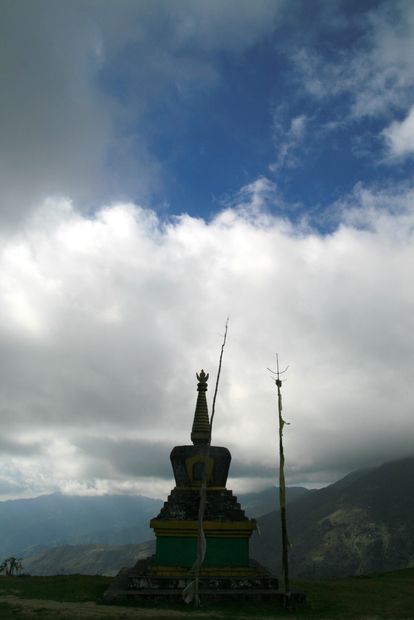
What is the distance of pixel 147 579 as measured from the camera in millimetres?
18359

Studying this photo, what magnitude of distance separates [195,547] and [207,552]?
63cm

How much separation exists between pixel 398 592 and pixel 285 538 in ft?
32.7

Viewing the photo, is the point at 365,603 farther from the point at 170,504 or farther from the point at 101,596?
the point at 101,596

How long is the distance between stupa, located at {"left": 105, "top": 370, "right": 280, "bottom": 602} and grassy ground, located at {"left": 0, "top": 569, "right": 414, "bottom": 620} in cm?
91

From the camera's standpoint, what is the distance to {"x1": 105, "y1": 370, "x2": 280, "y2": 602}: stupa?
59.7 feet

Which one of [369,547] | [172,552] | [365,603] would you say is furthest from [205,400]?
[369,547]

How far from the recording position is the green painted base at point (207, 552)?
20766 millimetres

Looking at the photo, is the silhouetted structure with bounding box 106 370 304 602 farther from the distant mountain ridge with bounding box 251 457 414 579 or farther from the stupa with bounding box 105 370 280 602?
the distant mountain ridge with bounding box 251 457 414 579

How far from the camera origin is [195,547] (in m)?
20.8

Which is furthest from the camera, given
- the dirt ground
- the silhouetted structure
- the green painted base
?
the green painted base

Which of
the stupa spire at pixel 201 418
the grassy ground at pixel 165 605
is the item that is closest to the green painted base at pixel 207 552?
Answer: the grassy ground at pixel 165 605

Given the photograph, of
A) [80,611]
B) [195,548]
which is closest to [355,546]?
[195,548]

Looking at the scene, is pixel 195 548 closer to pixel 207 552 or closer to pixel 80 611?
pixel 207 552

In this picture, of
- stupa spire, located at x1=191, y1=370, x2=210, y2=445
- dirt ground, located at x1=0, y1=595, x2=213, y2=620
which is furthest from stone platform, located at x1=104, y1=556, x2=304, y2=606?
stupa spire, located at x1=191, y1=370, x2=210, y2=445
